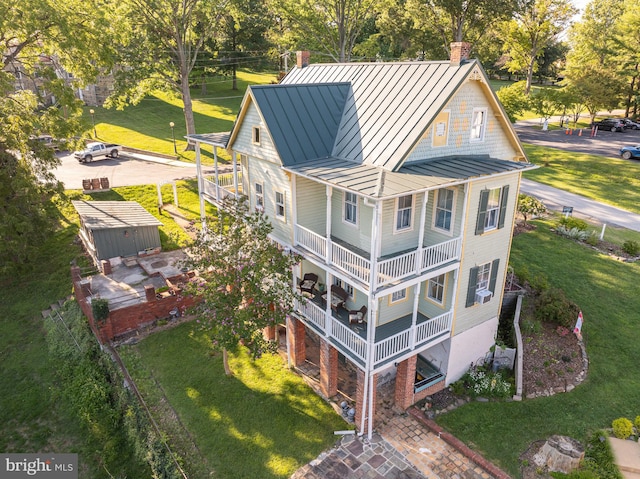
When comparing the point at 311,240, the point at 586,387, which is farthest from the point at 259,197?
the point at 586,387

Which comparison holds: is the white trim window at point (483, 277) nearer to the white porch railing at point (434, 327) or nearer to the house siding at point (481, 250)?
the house siding at point (481, 250)

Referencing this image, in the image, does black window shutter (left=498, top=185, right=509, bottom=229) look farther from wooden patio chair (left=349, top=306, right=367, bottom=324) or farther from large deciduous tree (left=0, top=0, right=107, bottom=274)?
large deciduous tree (left=0, top=0, right=107, bottom=274)

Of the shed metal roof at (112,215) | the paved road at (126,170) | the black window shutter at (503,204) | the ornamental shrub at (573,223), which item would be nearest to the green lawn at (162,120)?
the paved road at (126,170)

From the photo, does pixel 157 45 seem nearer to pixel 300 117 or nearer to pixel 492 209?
pixel 300 117

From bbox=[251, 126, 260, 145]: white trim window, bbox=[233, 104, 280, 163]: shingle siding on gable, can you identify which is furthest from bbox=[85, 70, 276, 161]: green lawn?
bbox=[251, 126, 260, 145]: white trim window

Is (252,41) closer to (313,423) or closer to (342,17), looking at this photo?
(342,17)

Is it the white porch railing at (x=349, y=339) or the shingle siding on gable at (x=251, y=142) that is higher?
the shingle siding on gable at (x=251, y=142)

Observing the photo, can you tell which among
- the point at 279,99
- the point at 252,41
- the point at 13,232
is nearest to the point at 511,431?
the point at 279,99
